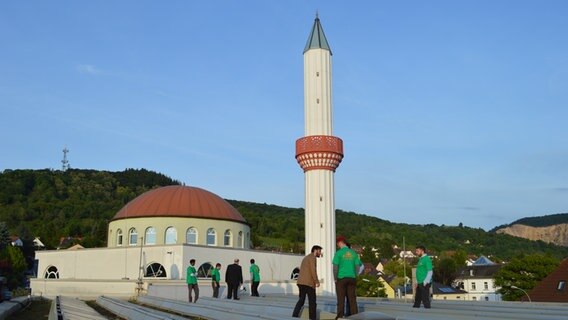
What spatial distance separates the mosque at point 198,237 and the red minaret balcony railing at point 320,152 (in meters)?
0.06

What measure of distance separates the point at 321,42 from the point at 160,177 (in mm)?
102918

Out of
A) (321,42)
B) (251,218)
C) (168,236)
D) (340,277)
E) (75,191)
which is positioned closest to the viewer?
(340,277)

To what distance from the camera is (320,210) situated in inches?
1396

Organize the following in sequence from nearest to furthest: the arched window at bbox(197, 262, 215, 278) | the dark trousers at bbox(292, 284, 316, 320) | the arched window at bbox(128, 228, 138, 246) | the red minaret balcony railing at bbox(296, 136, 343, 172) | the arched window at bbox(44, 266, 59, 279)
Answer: the dark trousers at bbox(292, 284, 316, 320)
the red minaret balcony railing at bbox(296, 136, 343, 172)
the arched window at bbox(197, 262, 215, 278)
the arched window at bbox(128, 228, 138, 246)
the arched window at bbox(44, 266, 59, 279)

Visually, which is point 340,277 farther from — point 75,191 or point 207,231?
point 75,191

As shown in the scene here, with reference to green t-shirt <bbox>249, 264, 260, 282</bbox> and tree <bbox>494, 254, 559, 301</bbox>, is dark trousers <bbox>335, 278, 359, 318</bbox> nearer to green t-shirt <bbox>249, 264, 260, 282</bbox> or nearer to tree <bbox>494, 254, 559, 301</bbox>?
green t-shirt <bbox>249, 264, 260, 282</bbox>

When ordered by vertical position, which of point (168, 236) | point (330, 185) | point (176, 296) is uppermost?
point (330, 185)

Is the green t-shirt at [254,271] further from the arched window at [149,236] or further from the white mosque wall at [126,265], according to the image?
the arched window at [149,236]

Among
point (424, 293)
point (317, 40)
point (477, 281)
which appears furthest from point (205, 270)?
point (477, 281)

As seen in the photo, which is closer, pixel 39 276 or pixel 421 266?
pixel 421 266

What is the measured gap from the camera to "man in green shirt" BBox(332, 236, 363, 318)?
10.9 m

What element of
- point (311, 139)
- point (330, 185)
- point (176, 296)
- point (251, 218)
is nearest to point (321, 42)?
point (311, 139)

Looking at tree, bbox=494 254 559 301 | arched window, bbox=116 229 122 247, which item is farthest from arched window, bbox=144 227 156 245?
tree, bbox=494 254 559 301

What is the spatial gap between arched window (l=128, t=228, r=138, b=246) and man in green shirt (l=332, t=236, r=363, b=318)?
33.5m
